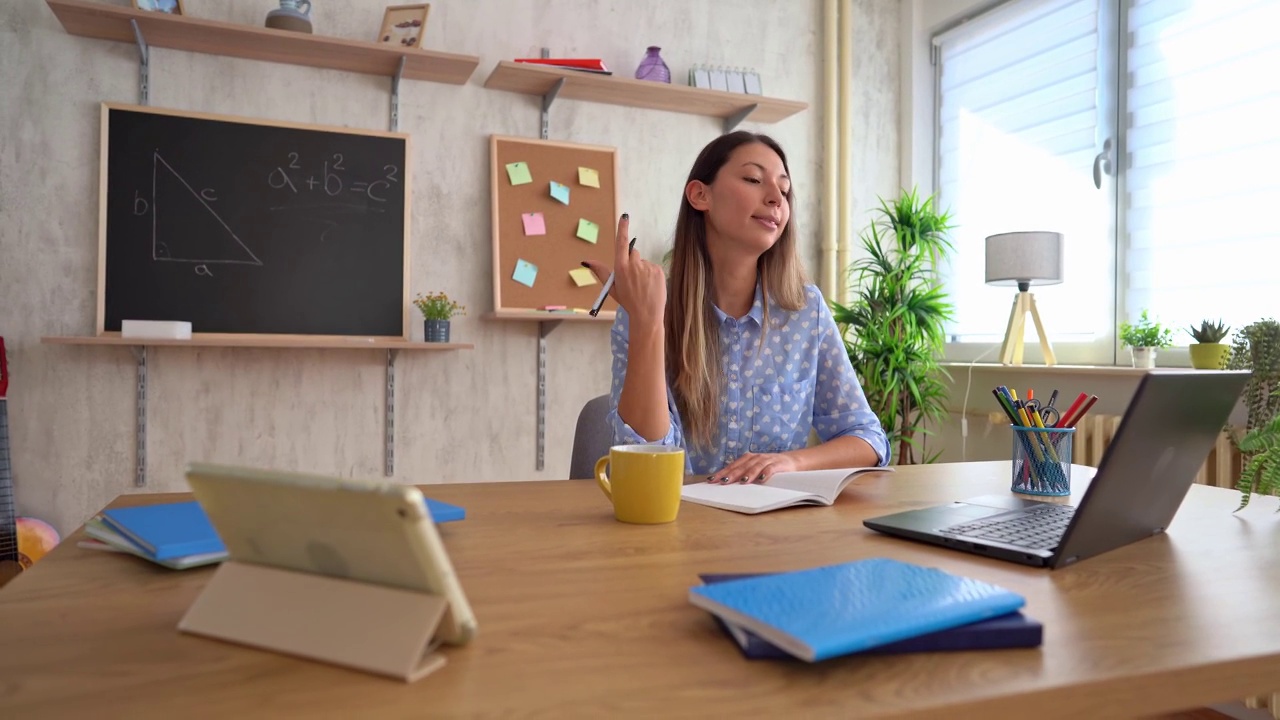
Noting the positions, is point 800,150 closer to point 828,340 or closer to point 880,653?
point 828,340

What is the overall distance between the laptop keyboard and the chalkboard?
2.41 meters

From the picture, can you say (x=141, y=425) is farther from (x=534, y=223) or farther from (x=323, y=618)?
(x=323, y=618)

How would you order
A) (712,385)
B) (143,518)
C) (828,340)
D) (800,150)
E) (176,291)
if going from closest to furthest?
(143,518)
(712,385)
(828,340)
(176,291)
(800,150)

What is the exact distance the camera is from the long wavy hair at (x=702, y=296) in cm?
167

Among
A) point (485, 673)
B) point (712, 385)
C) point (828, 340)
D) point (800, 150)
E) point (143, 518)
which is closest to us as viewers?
point (485, 673)

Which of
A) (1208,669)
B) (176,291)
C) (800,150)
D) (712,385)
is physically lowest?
(1208,669)

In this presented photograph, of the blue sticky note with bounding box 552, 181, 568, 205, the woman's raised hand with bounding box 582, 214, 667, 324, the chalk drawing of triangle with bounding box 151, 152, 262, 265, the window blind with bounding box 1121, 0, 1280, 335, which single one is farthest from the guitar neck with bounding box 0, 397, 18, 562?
the window blind with bounding box 1121, 0, 1280, 335

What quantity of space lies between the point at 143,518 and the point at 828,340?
1.34m

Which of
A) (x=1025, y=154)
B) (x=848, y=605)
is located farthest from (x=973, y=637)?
(x=1025, y=154)

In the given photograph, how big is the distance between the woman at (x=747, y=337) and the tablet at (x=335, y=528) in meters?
1.04

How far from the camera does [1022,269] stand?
2.98m

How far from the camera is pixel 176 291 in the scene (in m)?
2.73

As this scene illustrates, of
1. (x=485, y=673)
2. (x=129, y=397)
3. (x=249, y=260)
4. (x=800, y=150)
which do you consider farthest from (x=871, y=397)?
(x=485, y=673)

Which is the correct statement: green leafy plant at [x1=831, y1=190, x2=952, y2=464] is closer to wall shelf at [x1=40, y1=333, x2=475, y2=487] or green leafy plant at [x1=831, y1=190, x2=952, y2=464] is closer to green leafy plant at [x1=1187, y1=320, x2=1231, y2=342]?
green leafy plant at [x1=1187, y1=320, x2=1231, y2=342]
